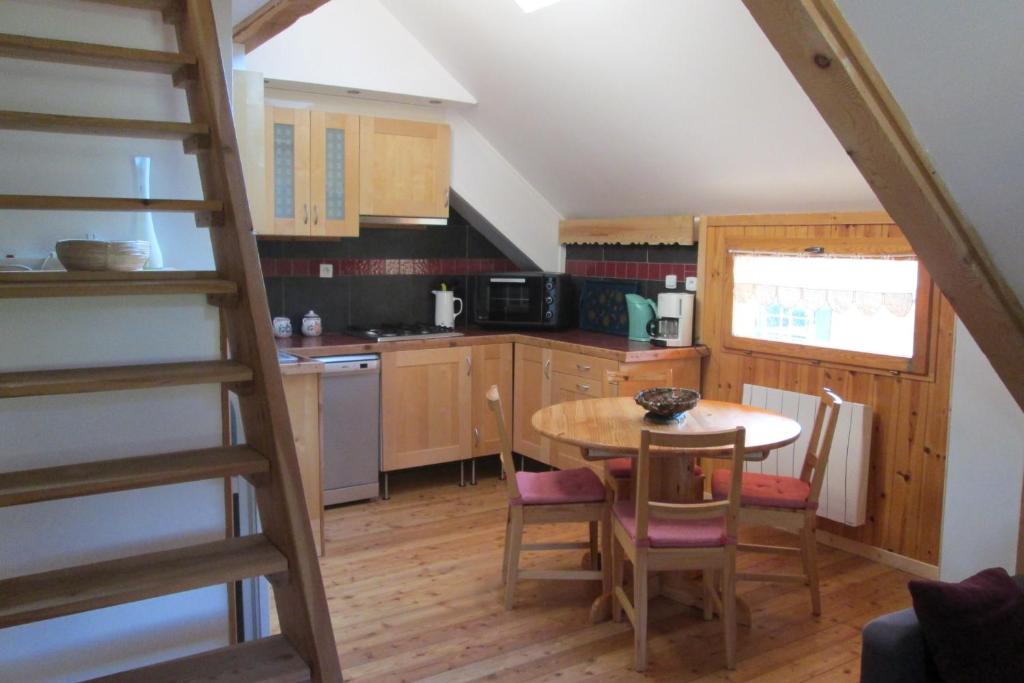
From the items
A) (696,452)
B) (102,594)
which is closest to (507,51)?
(696,452)

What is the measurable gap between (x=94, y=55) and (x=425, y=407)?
124 inches

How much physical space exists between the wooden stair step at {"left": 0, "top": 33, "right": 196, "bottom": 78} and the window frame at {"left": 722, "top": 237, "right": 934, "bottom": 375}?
3.00 metres

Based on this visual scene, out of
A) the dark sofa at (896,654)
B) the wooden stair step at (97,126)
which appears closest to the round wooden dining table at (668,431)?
the dark sofa at (896,654)

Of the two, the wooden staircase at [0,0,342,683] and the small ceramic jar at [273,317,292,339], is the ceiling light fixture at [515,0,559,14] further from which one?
the small ceramic jar at [273,317,292,339]

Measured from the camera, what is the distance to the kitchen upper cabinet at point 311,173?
462cm

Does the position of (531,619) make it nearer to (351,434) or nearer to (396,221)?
(351,434)

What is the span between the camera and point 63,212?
239 cm

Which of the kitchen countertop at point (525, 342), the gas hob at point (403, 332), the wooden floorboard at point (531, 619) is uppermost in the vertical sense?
the gas hob at point (403, 332)

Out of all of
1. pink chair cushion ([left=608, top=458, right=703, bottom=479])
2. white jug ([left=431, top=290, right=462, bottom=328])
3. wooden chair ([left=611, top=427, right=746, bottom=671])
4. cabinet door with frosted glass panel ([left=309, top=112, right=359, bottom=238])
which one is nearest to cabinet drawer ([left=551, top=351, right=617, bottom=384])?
white jug ([left=431, top=290, right=462, bottom=328])

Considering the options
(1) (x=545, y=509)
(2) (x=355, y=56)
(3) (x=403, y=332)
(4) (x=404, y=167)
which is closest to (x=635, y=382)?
(1) (x=545, y=509)

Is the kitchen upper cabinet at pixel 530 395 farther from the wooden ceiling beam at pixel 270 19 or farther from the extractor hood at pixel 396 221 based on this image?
the wooden ceiling beam at pixel 270 19

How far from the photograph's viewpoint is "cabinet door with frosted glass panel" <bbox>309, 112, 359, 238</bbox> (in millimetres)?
4719

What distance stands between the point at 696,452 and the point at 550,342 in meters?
2.03

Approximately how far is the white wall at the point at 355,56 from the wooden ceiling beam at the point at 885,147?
322cm
